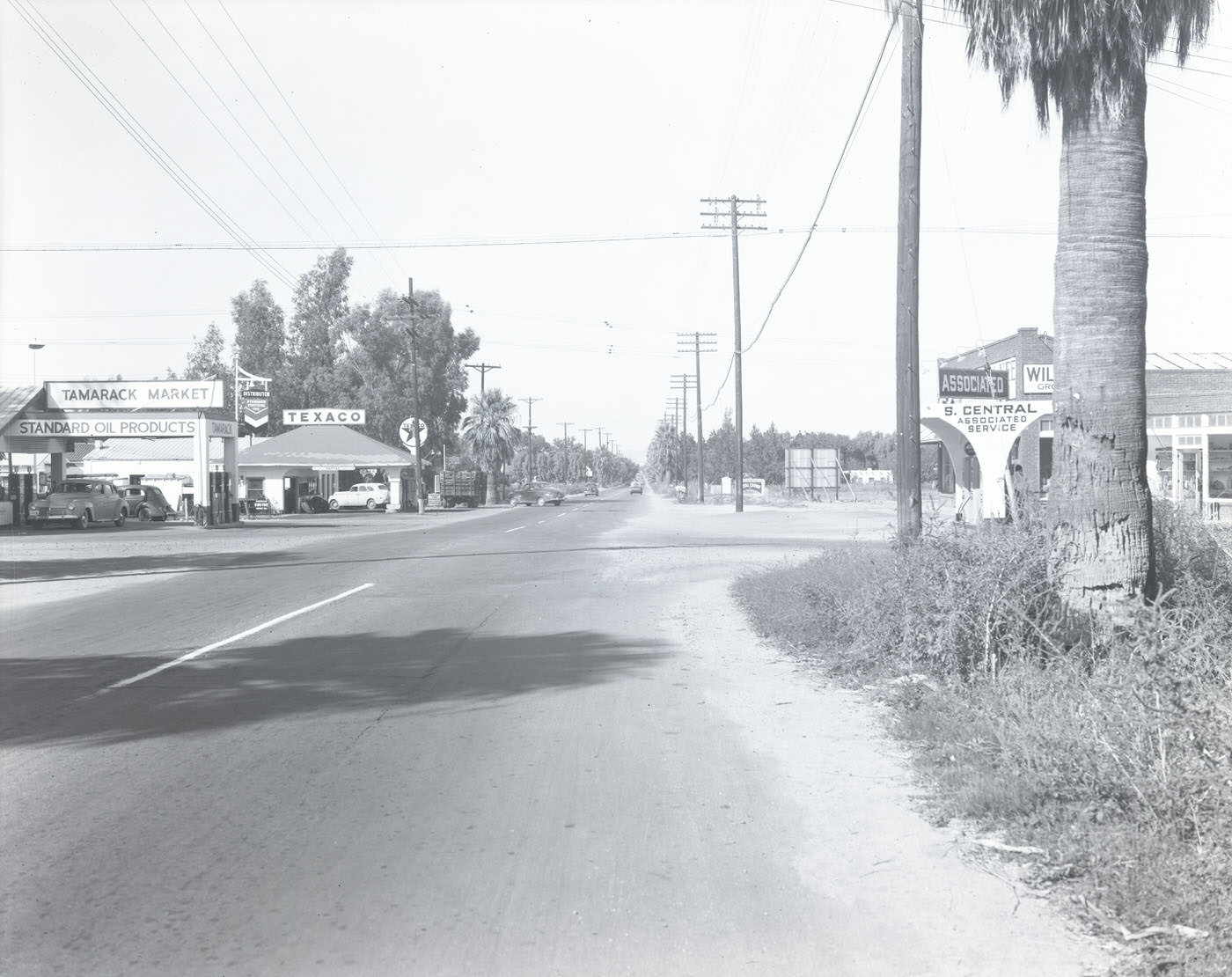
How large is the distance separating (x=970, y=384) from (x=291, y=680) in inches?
997

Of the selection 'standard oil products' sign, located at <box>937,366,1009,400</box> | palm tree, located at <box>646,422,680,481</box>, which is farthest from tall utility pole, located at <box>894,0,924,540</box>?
palm tree, located at <box>646,422,680,481</box>

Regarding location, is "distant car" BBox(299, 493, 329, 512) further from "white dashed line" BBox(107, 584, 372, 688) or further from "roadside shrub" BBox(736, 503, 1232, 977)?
"roadside shrub" BBox(736, 503, 1232, 977)

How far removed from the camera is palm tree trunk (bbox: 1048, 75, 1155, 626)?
8.95 m

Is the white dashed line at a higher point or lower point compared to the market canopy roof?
lower

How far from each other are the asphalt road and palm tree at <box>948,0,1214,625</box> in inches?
92.8

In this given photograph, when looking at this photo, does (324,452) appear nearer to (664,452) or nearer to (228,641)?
(228,641)

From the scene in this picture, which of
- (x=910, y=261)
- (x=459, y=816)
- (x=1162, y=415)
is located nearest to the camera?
(x=459, y=816)

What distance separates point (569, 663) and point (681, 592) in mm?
6518

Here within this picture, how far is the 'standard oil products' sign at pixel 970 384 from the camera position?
30.4 meters

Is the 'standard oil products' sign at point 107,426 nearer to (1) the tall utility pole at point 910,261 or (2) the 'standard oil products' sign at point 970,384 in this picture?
(2) the 'standard oil products' sign at point 970,384

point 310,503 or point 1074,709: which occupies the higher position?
point 1074,709

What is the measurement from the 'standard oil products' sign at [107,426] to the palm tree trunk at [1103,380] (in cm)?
3564

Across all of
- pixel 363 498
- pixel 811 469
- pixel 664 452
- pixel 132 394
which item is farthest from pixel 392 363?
pixel 664 452

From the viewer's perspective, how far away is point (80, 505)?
131 ft
